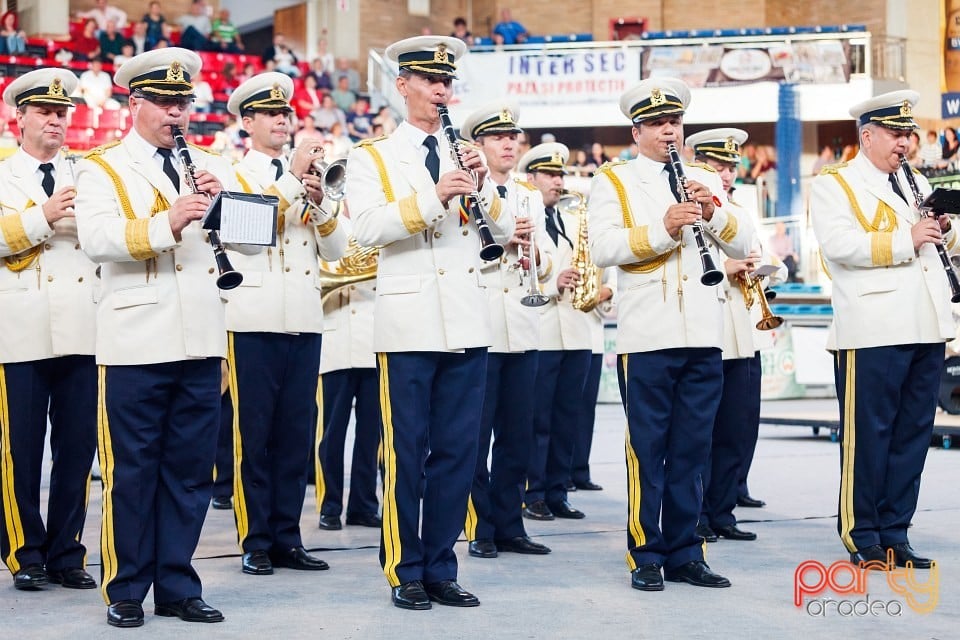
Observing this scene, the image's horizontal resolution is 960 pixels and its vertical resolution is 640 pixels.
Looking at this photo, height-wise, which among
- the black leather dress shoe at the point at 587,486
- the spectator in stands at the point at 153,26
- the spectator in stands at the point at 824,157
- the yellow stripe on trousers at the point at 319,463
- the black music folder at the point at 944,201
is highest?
the spectator in stands at the point at 153,26

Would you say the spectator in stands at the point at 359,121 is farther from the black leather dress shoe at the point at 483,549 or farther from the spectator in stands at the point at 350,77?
the black leather dress shoe at the point at 483,549

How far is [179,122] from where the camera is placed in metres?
5.13

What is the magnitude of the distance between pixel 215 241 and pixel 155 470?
0.88 metres

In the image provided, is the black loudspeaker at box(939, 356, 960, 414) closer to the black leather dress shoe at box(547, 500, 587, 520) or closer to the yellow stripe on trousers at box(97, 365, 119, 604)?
the black leather dress shoe at box(547, 500, 587, 520)

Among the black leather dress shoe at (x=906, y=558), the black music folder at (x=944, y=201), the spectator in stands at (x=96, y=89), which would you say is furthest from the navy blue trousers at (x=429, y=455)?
the spectator in stands at (x=96, y=89)

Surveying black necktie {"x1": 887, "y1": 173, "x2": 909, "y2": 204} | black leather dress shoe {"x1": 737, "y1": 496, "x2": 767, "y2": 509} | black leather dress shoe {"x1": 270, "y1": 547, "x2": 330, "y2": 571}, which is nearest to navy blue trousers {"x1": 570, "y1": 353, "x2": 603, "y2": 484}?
black leather dress shoe {"x1": 737, "y1": 496, "x2": 767, "y2": 509}

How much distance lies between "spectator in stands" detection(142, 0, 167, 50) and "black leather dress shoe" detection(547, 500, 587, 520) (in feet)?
58.2

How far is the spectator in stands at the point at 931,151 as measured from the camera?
76.3 feet

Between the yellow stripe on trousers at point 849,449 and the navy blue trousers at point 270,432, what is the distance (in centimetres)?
241

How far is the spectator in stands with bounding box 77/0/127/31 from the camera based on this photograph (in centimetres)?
2438

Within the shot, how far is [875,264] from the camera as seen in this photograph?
19.8ft

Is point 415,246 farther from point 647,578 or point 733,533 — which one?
point 733,533

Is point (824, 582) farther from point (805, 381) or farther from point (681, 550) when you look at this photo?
point (805, 381)

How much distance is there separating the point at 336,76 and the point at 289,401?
845 inches
